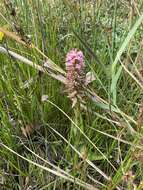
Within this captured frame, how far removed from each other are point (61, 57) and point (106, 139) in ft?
1.11

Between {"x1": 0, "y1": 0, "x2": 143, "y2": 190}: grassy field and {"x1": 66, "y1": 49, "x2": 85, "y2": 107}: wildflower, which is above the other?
{"x1": 66, "y1": 49, "x2": 85, "y2": 107}: wildflower

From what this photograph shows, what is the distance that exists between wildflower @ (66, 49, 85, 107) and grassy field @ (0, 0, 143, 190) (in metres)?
0.01

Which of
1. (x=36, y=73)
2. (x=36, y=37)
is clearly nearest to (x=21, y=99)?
(x=36, y=73)

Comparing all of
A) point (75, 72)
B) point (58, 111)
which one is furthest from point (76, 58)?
point (58, 111)

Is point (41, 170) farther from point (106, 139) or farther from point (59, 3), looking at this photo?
point (59, 3)

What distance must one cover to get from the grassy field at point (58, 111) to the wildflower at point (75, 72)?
0.04 feet

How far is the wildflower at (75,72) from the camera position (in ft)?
3.44

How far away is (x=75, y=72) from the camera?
1.06 m

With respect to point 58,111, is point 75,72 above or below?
above

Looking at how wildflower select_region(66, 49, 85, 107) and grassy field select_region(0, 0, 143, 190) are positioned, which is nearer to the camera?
wildflower select_region(66, 49, 85, 107)

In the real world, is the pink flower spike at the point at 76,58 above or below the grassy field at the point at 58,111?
above

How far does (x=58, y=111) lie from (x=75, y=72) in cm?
40

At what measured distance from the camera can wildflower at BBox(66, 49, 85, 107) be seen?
105cm

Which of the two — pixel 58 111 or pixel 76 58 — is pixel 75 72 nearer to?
pixel 76 58
